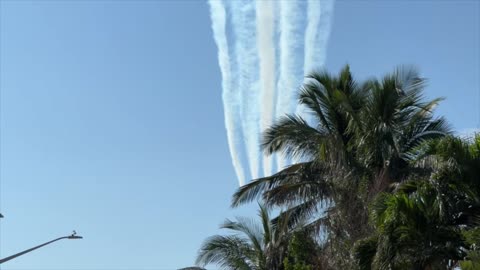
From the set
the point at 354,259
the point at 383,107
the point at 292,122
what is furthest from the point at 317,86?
the point at 354,259

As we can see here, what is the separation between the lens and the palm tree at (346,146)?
54.9 ft

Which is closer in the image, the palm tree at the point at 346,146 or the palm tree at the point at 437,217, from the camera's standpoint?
the palm tree at the point at 437,217

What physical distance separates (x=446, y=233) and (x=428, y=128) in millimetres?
6397

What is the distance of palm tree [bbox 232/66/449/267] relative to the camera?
16734mm

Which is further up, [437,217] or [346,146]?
[346,146]

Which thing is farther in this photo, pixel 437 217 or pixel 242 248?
pixel 242 248

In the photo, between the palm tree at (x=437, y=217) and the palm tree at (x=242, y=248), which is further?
the palm tree at (x=242, y=248)

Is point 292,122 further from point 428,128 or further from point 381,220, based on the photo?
point 381,220

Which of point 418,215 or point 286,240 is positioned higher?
point 286,240

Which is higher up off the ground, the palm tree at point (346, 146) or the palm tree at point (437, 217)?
the palm tree at point (346, 146)

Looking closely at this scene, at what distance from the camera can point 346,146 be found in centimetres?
1794

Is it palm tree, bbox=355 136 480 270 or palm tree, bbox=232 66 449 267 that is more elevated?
palm tree, bbox=232 66 449 267

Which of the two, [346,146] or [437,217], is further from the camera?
[346,146]

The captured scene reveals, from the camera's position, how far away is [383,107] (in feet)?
57.0
